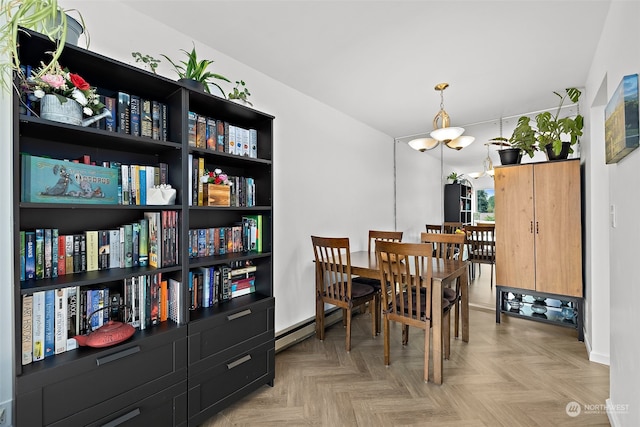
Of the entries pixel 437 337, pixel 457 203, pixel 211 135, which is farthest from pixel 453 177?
pixel 211 135

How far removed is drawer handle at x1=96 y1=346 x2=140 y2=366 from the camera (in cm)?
138

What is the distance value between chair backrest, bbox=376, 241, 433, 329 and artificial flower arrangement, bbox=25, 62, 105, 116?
6.40 ft

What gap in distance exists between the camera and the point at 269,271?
222cm

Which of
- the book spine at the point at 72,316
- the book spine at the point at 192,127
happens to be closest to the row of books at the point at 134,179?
the book spine at the point at 192,127

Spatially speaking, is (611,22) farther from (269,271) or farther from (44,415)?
(44,415)

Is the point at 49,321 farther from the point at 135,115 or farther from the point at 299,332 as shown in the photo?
the point at 299,332

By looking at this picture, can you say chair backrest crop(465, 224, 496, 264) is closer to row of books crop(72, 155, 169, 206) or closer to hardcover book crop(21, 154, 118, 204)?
row of books crop(72, 155, 169, 206)

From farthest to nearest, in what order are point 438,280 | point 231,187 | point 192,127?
point 438,280 → point 231,187 → point 192,127

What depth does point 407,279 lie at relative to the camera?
235 centimetres

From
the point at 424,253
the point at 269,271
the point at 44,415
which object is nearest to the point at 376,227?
the point at 424,253

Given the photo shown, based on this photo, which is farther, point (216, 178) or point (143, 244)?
point (216, 178)

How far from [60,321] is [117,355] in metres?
0.29

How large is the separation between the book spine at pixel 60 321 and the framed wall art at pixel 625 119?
8.49ft
